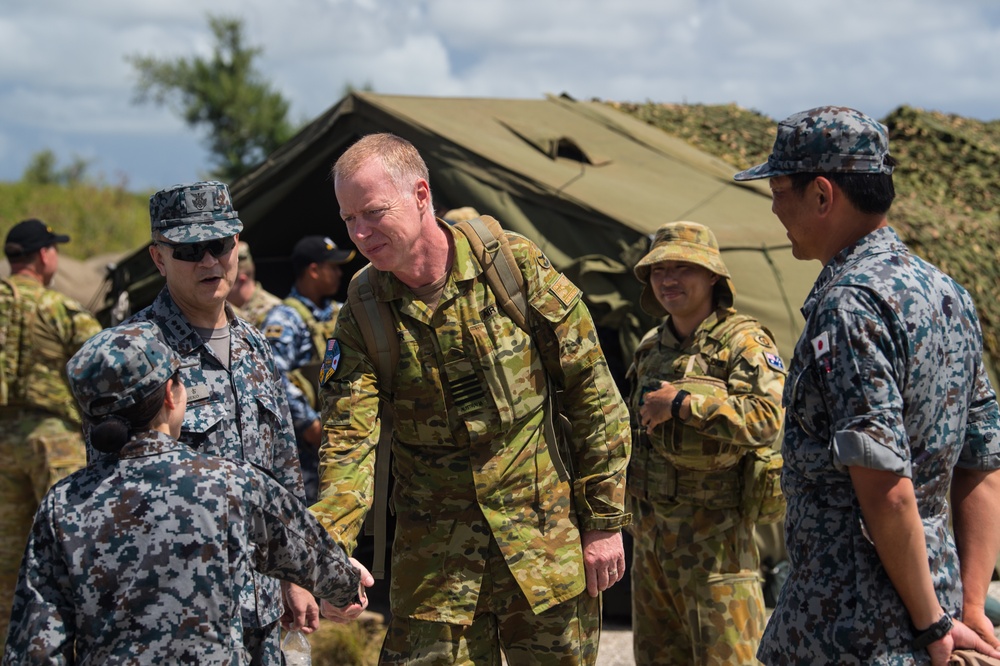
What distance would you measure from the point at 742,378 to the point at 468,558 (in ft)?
4.98

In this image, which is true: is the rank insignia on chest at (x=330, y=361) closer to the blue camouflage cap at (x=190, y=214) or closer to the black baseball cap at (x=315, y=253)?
the blue camouflage cap at (x=190, y=214)

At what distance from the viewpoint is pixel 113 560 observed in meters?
2.37

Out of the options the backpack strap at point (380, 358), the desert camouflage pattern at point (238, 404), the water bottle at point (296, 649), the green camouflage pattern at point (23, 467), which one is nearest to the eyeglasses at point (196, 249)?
the desert camouflage pattern at point (238, 404)

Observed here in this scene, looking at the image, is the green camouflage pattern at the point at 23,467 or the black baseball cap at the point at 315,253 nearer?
the green camouflage pattern at the point at 23,467

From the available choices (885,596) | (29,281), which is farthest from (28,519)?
(885,596)

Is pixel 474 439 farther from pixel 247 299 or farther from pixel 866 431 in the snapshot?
pixel 247 299

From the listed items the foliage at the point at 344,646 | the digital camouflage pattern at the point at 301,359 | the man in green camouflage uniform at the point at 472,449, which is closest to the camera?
the man in green camouflage uniform at the point at 472,449

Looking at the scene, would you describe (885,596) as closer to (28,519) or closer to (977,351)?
(977,351)

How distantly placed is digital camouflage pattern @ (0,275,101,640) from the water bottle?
2.42m

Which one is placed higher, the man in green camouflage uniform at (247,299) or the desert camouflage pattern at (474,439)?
the man in green camouflage uniform at (247,299)

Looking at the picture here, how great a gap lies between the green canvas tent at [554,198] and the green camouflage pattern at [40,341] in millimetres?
1850

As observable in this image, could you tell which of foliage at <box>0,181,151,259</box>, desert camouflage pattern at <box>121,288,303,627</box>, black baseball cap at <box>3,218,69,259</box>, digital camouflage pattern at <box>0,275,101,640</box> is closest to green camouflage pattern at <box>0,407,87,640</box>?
digital camouflage pattern at <box>0,275,101,640</box>

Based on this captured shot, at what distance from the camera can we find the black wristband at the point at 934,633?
239 cm

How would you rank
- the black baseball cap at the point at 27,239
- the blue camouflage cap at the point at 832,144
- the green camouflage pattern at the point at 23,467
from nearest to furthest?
the blue camouflage cap at the point at 832,144 → the green camouflage pattern at the point at 23,467 → the black baseball cap at the point at 27,239
